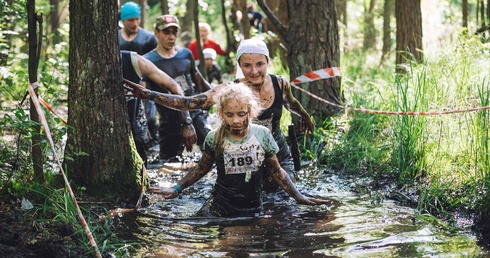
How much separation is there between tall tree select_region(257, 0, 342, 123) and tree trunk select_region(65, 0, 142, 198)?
149 inches

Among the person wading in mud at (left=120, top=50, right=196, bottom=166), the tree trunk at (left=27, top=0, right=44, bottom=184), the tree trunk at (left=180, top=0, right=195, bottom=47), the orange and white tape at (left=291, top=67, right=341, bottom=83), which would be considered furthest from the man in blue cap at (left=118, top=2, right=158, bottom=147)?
the tree trunk at (left=180, top=0, right=195, bottom=47)

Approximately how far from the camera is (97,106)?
6254mm

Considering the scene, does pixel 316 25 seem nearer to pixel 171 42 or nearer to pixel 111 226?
pixel 171 42

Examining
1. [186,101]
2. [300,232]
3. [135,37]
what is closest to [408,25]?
[135,37]

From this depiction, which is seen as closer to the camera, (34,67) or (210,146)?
(34,67)

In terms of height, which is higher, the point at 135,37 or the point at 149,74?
the point at 135,37

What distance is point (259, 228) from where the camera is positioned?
5836 millimetres

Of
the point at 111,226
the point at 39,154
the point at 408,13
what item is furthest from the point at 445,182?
the point at 408,13

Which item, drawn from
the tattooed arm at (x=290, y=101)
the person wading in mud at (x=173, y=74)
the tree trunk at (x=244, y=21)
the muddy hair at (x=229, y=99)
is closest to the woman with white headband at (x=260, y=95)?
the tattooed arm at (x=290, y=101)

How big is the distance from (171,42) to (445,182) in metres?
4.51

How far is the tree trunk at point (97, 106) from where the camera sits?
6.18 metres

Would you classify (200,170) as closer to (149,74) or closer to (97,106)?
(97,106)

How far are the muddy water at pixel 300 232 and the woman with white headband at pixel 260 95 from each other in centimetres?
59

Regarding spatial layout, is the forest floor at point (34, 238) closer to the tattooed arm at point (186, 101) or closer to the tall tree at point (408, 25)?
the tattooed arm at point (186, 101)
